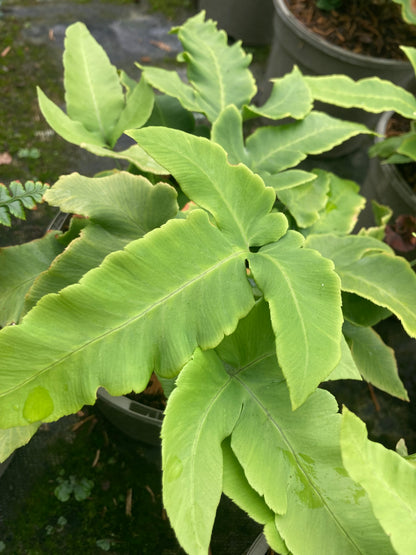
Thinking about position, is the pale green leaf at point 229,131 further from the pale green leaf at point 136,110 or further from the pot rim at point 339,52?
the pot rim at point 339,52

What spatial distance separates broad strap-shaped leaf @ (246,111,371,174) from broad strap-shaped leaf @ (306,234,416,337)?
0.23 metres

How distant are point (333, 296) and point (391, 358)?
54 centimetres

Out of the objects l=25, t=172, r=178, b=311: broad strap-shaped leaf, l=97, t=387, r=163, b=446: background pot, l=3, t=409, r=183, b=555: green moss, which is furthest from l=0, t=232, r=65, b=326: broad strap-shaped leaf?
l=3, t=409, r=183, b=555: green moss

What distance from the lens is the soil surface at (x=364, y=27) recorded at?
1980 mm

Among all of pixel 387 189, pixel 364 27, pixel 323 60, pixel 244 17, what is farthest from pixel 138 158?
pixel 244 17

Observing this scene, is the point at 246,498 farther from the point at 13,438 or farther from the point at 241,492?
the point at 13,438

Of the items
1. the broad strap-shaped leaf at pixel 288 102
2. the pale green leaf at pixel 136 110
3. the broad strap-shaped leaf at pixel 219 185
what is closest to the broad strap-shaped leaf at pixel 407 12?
the broad strap-shaped leaf at pixel 288 102

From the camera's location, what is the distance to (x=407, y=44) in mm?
1990

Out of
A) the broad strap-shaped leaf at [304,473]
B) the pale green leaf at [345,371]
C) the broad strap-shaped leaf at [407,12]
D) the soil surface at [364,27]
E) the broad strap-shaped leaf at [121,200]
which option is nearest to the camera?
the broad strap-shaped leaf at [304,473]

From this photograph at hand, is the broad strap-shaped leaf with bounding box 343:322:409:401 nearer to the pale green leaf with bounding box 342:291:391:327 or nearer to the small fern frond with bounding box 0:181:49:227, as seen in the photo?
the pale green leaf with bounding box 342:291:391:327

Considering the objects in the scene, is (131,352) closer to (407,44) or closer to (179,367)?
(179,367)

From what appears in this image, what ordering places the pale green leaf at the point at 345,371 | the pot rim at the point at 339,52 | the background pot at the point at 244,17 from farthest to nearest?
the background pot at the point at 244,17, the pot rim at the point at 339,52, the pale green leaf at the point at 345,371

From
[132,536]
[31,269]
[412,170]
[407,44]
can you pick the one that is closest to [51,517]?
[132,536]

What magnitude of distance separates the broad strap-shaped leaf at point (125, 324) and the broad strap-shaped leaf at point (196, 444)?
0.22ft
